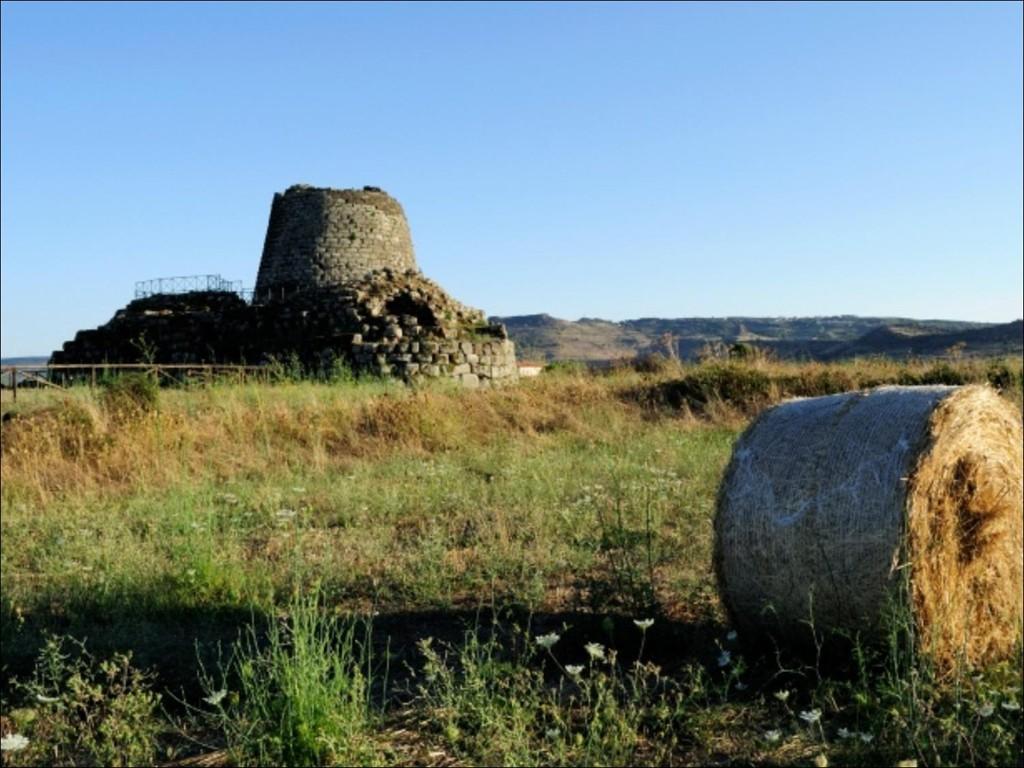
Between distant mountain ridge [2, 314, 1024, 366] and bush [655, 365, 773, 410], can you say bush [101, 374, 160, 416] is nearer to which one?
bush [655, 365, 773, 410]

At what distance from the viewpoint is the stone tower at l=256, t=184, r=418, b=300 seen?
1122 inches

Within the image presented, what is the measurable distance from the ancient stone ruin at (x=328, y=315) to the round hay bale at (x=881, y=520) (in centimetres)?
1800

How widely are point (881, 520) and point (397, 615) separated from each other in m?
2.52

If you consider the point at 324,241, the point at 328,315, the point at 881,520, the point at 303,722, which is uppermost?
the point at 324,241

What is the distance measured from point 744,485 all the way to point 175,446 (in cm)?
764

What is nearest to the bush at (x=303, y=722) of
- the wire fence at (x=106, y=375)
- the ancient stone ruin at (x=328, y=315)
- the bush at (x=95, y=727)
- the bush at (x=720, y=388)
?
the bush at (x=95, y=727)

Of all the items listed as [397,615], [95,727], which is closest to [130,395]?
[397,615]

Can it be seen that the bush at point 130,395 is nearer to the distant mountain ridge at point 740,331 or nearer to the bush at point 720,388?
the bush at point 720,388

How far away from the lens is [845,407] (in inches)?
189

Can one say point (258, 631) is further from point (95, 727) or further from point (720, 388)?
point (720, 388)

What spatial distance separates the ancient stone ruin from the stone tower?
1.3 inches

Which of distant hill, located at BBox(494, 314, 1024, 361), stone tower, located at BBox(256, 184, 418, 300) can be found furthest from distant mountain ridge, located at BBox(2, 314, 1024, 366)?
stone tower, located at BBox(256, 184, 418, 300)

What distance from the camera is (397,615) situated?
5387 mm

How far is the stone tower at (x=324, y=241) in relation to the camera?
1122 inches
